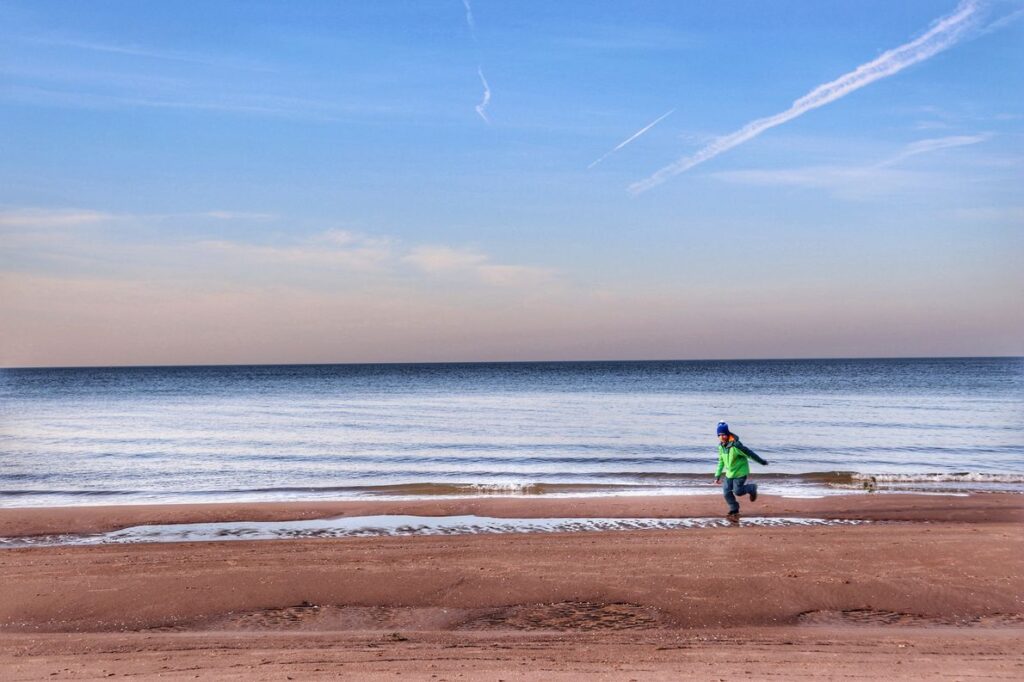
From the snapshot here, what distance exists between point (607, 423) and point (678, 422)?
3727 mm

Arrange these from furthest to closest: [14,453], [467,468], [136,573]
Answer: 1. [14,453]
2. [467,468]
3. [136,573]

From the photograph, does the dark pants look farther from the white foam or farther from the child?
the white foam

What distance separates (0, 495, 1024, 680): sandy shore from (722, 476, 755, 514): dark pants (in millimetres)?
1429

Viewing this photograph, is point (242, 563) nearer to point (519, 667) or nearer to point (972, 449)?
point (519, 667)

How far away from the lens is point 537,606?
11359 mm

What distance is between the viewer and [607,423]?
1725 inches

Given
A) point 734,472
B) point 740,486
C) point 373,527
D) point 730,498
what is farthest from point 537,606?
point 740,486

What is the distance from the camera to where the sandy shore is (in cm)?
897

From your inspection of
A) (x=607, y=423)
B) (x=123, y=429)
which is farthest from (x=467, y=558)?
(x=123, y=429)

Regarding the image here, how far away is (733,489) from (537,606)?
764 cm

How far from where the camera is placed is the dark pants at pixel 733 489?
685 inches

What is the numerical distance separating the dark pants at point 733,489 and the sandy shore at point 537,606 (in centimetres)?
143

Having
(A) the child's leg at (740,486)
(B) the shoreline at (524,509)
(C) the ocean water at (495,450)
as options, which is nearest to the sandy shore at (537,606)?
(A) the child's leg at (740,486)

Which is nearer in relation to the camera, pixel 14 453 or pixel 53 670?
pixel 53 670
